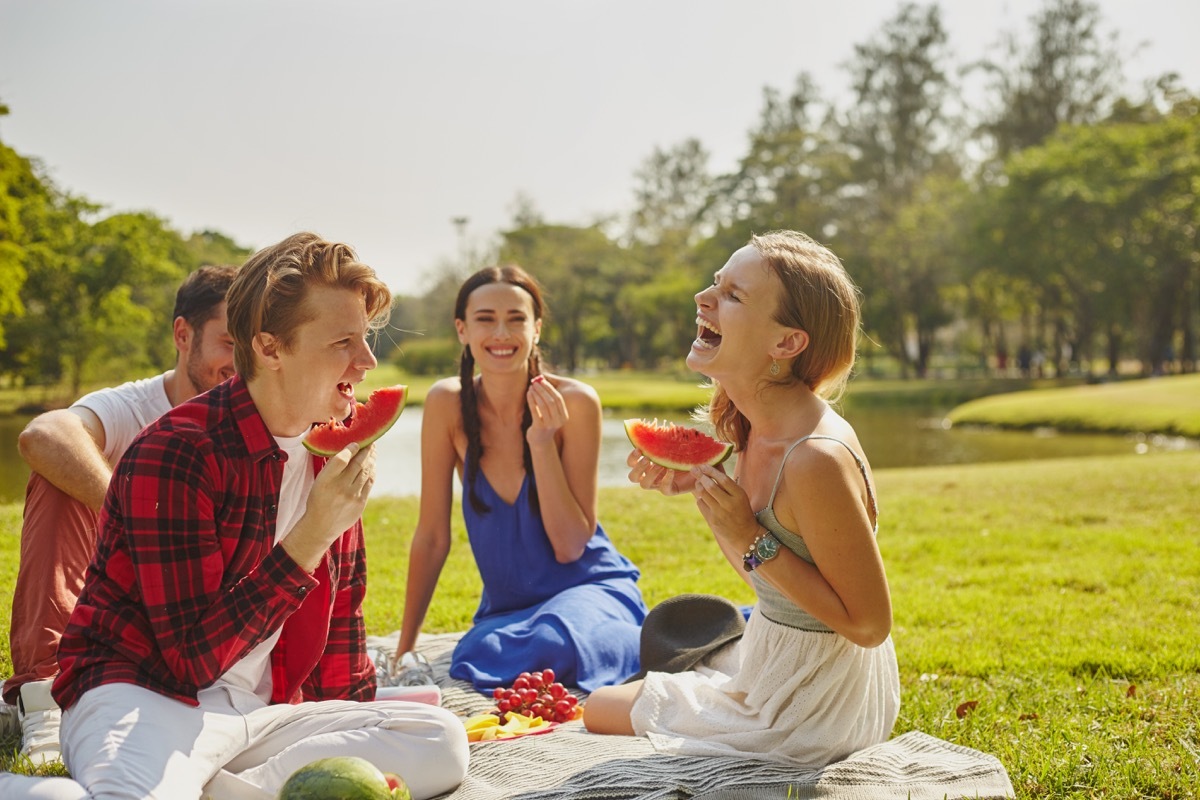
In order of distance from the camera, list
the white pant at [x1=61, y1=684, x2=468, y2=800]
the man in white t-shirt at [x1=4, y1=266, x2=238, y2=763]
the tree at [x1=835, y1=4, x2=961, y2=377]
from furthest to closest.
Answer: the tree at [x1=835, y1=4, x2=961, y2=377] → the man in white t-shirt at [x1=4, y1=266, x2=238, y2=763] → the white pant at [x1=61, y1=684, x2=468, y2=800]

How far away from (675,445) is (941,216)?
44.4 meters

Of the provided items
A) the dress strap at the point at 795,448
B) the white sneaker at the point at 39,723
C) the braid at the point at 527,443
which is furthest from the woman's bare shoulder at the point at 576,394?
the white sneaker at the point at 39,723

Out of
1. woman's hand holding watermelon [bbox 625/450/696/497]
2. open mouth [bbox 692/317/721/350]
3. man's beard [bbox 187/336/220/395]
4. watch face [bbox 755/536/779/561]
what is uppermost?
open mouth [bbox 692/317/721/350]

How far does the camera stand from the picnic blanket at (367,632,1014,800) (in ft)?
11.0

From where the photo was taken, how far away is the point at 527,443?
226 inches

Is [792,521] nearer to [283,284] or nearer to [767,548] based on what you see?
[767,548]

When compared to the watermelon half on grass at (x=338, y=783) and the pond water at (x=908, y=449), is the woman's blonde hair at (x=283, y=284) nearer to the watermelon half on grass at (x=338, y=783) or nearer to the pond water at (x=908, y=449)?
the watermelon half on grass at (x=338, y=783)

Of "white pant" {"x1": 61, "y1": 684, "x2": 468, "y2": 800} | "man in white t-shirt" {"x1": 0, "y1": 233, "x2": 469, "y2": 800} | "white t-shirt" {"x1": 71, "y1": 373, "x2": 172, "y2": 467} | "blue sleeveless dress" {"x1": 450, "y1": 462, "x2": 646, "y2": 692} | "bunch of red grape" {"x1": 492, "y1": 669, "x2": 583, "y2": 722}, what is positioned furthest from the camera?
"blue sleeveless dress" {"x1": 450, "y1": 462, "x2": 646, "y2": 692}

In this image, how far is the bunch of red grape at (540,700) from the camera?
14.7 feet

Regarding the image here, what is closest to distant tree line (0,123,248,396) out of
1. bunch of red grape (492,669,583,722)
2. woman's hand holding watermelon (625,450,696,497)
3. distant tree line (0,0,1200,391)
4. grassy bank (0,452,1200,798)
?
distant tree line (0,0,1200,391)

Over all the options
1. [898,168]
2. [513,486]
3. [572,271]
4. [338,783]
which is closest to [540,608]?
[513,486]

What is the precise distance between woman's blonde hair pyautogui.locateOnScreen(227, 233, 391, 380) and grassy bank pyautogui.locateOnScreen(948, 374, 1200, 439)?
70.6 ft

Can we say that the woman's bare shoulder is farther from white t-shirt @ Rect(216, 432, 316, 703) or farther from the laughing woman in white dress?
white t-shirt @ Rect(216, 432, 316, 703)

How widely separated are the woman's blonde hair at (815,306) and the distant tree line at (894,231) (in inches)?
1111
